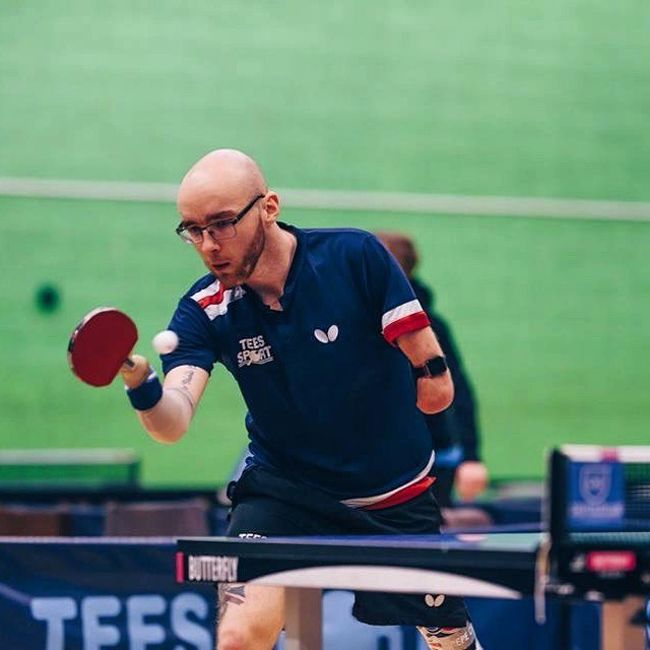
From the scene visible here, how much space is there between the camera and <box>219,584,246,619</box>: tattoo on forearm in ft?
11.1

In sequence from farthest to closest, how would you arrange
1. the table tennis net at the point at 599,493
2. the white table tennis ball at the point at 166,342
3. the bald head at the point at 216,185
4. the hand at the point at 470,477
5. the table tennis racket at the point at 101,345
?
the hand at the point at 470,477 < the bald head at the point at 216,185 < the white table tennis ball at the point at 166,342 < the table tennis racket at the point at 101,345 < the table tennis net at the point at 599,493

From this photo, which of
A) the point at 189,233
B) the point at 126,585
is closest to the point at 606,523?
the point at 189,233

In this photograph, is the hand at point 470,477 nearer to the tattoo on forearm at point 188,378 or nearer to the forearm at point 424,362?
the forearm at point 424,362

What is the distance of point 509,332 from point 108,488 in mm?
3709

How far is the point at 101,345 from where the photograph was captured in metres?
3.15

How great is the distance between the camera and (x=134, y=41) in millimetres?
10164

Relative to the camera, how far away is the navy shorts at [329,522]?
3633 millimetres

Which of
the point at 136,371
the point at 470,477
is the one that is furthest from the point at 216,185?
the point at 470,477

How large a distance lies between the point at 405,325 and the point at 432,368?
0.41 ft

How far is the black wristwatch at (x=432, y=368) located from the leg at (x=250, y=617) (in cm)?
61

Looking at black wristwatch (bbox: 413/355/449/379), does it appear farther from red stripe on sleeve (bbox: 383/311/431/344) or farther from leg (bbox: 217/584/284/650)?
leg (bbox: 217/584/284/650)

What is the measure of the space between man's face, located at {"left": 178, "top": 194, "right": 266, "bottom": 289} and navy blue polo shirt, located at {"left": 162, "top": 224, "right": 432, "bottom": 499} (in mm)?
146

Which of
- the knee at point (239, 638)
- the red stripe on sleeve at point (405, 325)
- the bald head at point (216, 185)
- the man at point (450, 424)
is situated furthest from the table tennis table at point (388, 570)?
the man at point (450, 424)

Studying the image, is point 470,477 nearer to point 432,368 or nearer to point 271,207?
point 432,368
